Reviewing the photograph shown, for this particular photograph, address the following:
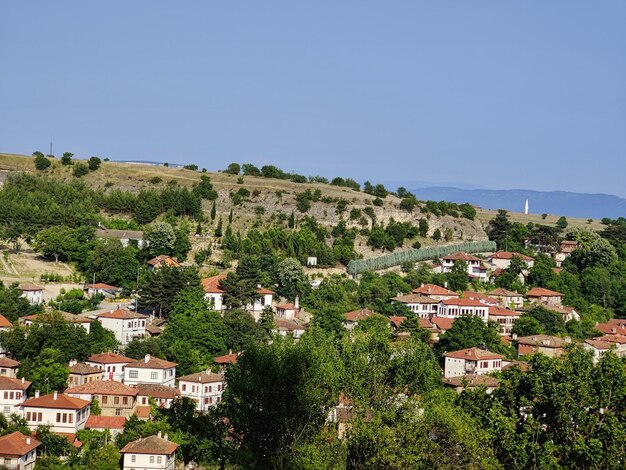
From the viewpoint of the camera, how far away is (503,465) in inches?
914

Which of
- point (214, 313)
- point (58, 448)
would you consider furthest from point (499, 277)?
point (58, 448)

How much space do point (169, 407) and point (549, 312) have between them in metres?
26.3

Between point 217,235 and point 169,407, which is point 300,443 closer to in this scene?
point 169,407

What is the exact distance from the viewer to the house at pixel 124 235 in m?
58.8

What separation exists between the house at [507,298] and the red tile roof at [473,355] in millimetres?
13241

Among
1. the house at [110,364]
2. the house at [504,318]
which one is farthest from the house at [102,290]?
the house at [504,318]

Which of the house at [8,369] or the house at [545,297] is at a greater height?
the house at [545,297]

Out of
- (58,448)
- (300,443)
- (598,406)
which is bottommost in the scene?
(58,448)

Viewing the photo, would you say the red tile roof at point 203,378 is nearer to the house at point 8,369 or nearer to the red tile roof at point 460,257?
the house at point 8,369

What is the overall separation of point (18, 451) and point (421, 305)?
28597 mm

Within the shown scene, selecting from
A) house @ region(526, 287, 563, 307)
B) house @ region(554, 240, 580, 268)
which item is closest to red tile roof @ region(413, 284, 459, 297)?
house @ region(526, 287, 563, 307)

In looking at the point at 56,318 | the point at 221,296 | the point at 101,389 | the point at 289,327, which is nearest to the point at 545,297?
the point at 289,327

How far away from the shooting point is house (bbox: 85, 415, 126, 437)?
3462 centimetres

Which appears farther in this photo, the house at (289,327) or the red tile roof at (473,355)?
the house at (289,327)
